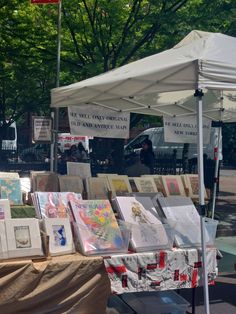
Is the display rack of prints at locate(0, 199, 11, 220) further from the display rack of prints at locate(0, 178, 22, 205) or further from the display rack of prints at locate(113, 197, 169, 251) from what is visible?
the display rack of prints at locate(113, 197, 169, 251)

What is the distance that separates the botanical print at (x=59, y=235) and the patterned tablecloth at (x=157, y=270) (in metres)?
0.40

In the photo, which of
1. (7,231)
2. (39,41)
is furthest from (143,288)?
(39,41)

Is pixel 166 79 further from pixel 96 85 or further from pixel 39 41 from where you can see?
pixel 39 41

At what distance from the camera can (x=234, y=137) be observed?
30516mm

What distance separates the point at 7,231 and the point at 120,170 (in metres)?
10.6

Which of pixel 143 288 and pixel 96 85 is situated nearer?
pixel 143 288

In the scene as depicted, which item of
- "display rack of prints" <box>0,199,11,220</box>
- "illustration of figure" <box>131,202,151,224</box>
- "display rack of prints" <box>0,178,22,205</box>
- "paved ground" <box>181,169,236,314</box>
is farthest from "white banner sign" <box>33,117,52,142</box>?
"display rack of prints" <box>0,199,11,220</box>

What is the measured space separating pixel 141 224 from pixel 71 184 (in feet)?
4.03

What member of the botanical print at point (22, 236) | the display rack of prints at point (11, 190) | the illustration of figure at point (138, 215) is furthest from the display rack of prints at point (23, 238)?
the illustration of figure at point (138, 215)

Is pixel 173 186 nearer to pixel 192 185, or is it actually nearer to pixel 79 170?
pixel 192 185

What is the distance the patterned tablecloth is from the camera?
3.87 meters

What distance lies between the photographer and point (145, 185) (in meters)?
5.51

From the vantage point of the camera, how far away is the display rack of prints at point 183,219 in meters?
4.28

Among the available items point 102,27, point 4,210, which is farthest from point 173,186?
point 102,27
